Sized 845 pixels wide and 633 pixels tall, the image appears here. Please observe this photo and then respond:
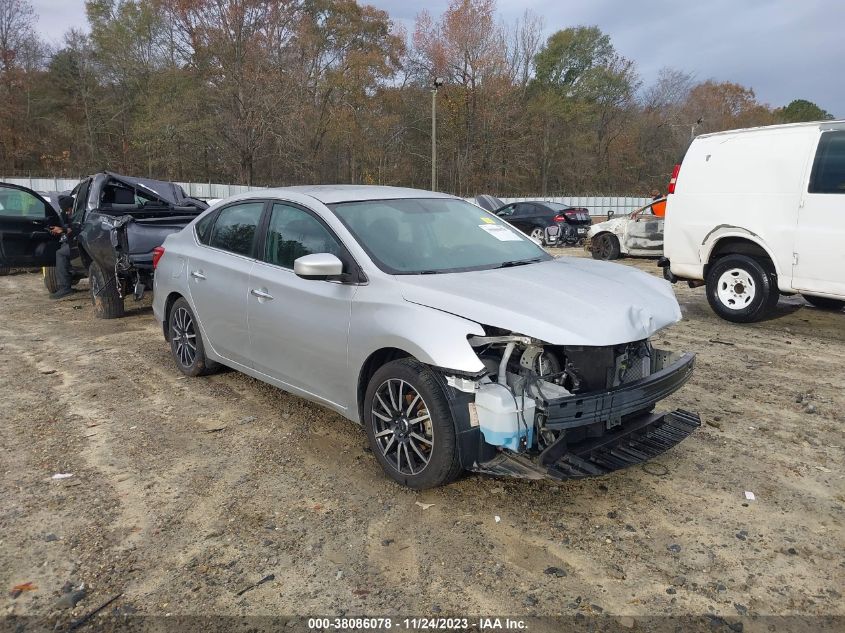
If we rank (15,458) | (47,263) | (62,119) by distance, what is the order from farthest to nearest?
(62,119) → (47,263) → (15,458)

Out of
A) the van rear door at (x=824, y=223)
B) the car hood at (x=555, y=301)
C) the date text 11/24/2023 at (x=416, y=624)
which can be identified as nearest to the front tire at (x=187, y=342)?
the car hood at (x=555, y=301)

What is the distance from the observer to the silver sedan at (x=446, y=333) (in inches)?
119

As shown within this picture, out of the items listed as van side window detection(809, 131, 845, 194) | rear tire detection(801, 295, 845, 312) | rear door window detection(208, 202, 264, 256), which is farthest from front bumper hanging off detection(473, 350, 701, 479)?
rear tire detection(801, 295, 845, 312)

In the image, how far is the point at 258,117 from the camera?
39.7 meters

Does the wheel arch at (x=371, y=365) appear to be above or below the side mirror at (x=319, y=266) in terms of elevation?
below

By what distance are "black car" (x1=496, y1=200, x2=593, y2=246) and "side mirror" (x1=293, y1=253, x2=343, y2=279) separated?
16748 mm

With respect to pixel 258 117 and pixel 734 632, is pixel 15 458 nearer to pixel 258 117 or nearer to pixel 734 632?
pixel 734 632

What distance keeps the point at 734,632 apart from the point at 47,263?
10.9 meters

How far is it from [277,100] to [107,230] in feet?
114

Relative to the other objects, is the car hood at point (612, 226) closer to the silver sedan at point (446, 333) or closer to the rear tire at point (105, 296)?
the silver sedan at point (446, 333)

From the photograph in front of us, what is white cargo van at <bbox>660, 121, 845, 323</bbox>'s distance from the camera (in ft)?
21.2

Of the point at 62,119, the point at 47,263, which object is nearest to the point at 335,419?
the point at 47,263

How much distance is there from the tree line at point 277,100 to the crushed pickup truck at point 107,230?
31914 mm

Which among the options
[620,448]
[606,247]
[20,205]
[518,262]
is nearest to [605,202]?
[606,247]
